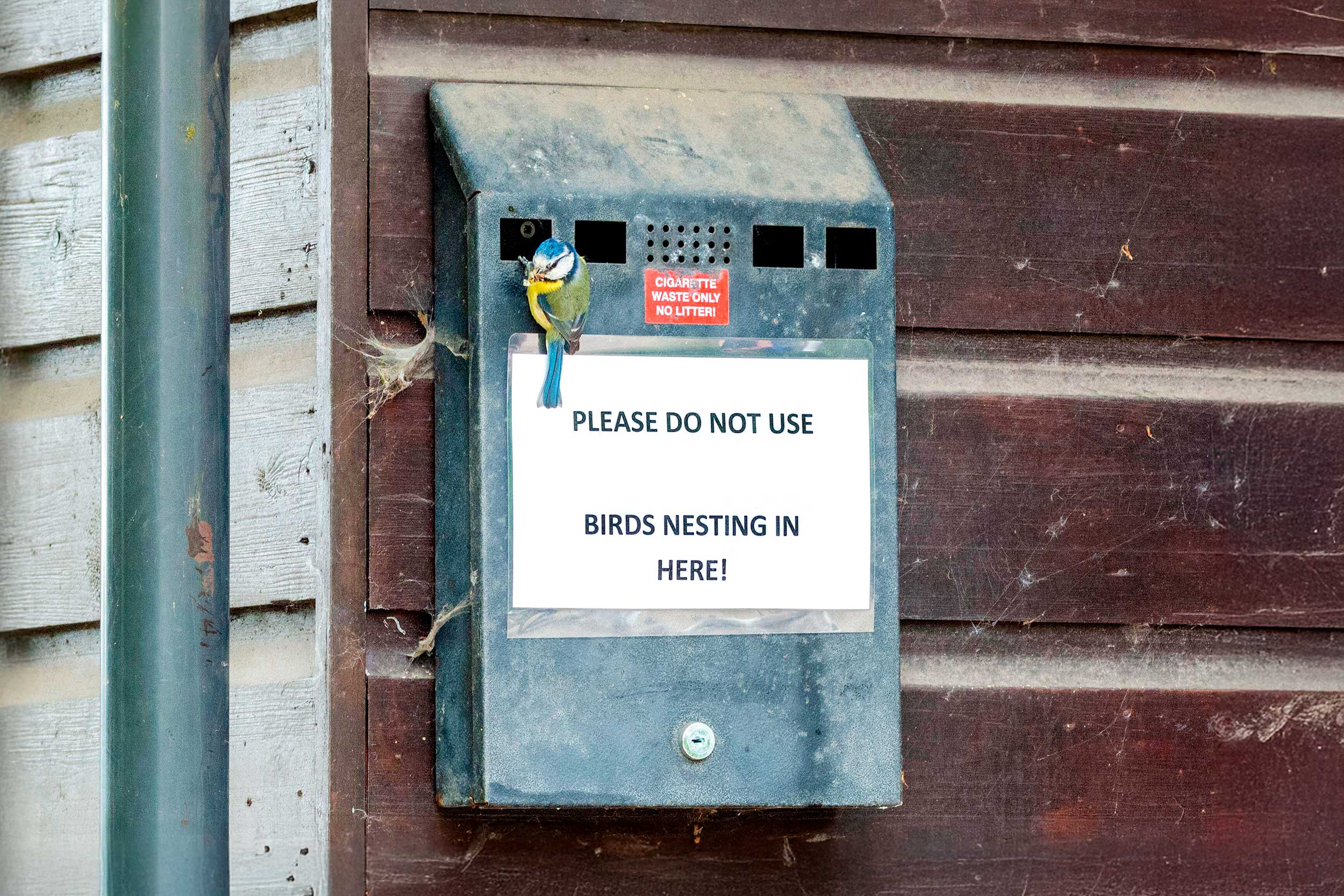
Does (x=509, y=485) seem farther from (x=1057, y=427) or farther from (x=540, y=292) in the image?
(x=1057, y=427)

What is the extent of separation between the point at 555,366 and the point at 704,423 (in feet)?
0.47

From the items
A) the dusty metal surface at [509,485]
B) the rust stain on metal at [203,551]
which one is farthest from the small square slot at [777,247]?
the rust stain on metal at [203,551]

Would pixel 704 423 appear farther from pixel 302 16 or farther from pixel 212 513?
pixel 302 16

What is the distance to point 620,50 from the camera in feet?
4.87

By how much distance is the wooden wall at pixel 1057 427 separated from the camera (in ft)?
4.68

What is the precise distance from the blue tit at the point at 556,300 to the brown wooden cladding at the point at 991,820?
0.33 metres

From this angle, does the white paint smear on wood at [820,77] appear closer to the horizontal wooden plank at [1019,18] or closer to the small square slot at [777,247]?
the horizontal wooden plank at [1019,18]

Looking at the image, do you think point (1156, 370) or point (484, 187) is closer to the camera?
point (484, 187)

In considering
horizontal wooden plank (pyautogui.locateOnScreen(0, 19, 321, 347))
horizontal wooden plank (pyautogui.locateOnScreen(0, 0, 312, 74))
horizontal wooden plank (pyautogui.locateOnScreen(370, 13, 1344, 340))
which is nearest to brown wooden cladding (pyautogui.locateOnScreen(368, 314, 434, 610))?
horizontal wooden plank (pyautogui.locateOnScreen(0, 19, 321, 347))

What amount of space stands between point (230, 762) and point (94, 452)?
0.48 m

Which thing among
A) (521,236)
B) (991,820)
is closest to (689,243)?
(521,236)

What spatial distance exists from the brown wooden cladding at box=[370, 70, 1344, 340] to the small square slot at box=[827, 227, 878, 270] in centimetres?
14

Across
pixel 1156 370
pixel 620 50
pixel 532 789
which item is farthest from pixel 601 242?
pixel 1156 370

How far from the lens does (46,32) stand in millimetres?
1790
